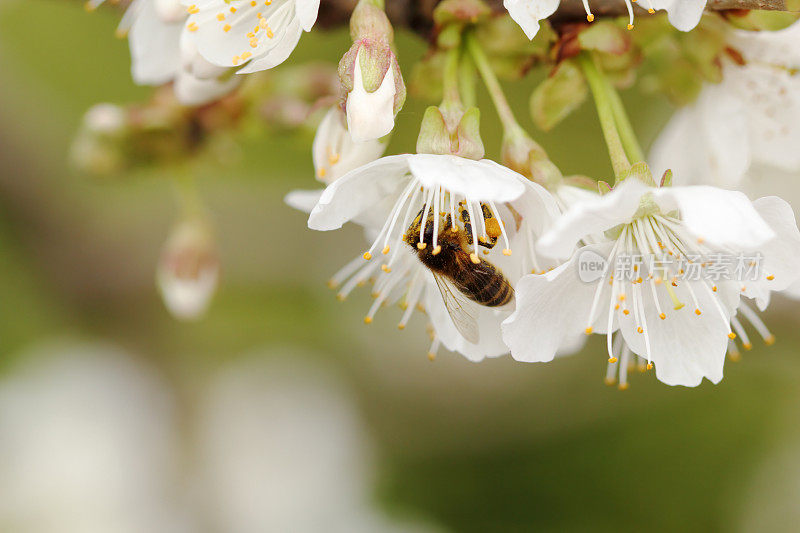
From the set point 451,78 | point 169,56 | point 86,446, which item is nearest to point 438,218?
point 451,78

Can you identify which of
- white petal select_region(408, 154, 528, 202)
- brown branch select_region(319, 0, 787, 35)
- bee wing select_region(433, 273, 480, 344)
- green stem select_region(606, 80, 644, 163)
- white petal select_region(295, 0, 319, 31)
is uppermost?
white petal select_region(295, 0, 319, 31)

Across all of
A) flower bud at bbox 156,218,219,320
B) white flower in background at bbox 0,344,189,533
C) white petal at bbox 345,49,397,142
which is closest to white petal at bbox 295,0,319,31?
white petal at bbox 345,49,397,142

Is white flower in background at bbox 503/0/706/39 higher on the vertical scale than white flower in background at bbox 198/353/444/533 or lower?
higher

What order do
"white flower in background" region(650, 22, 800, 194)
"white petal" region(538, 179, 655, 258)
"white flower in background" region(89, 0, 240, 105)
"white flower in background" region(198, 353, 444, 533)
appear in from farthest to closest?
"white flower in background" region(198, 353, 444, 533), "white flower in background" region(650, 22, 800, 194), "white flower in background" region(89, 0, 240, 105), "white petal" region(538, 179, 655, 258)

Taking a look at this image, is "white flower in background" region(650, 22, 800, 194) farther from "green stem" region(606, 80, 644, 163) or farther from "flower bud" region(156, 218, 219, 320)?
"flower bud" region(156, 218, 219, 320)

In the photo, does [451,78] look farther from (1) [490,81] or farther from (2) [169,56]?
(2) [169,56]

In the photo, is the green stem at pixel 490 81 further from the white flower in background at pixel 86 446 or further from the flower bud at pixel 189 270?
the white flower in background at pixel 86 446

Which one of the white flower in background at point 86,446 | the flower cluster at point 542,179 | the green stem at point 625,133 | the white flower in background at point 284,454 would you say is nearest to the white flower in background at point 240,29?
the flower cluster at point 542,179

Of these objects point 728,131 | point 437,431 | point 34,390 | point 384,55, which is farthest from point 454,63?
point 34,390
